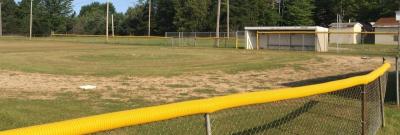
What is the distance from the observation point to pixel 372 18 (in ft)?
334

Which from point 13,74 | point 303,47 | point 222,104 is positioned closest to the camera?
point 222,104

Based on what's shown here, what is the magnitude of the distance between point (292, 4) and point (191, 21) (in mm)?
18949

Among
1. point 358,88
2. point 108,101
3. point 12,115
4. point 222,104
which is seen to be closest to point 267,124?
point 358,88

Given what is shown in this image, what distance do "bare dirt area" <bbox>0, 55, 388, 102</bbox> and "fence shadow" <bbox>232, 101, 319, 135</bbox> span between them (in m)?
6.09

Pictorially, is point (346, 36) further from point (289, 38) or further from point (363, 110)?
point (363, 110)

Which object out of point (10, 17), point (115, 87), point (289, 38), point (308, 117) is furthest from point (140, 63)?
point (10, 17)

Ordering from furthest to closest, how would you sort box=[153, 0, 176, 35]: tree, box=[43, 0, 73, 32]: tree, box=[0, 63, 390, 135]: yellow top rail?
1. box=[43, 0, 73, 32]: tree
2. box=[153, 0, 176, 35]: tree
3. box=[0, 63, 390, 135]: yellow top rail

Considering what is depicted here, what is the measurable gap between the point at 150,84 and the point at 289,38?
2883 cm

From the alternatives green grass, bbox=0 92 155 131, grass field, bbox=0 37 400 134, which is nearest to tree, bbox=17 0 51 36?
grass field, bbox=0 37 400 134

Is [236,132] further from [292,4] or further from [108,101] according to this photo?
[292,4]

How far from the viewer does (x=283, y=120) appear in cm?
692

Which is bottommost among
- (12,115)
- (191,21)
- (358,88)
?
(12,115)

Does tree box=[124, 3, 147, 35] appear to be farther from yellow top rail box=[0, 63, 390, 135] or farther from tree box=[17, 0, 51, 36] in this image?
yellow top rail box=[0, 63, 390, 135]

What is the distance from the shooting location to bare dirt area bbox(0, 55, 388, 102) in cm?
1390
